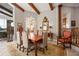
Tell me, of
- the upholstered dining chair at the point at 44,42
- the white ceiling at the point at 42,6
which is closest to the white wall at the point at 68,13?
the white ceiling at the point at 42,6

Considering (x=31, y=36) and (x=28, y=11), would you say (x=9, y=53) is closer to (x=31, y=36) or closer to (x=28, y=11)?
(x=31, y=36)

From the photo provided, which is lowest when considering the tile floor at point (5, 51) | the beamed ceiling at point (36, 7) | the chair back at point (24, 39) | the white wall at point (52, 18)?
the tile floor at point (5, 51)

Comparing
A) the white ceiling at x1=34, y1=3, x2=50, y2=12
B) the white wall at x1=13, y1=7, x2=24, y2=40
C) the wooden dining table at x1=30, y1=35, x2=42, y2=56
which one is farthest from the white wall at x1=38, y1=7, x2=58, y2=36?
the white wall at x1=13, y1=7, x2=24, y2=40

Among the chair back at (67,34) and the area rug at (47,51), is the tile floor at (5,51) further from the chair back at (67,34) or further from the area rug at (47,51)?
the chair back at (67,34)

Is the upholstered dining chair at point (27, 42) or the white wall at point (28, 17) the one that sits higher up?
the white wall at point (28, 17)

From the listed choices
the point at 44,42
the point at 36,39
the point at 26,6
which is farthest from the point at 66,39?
the point at 26,6

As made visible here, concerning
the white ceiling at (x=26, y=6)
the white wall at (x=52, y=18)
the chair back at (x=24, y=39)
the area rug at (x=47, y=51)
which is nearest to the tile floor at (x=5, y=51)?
the area rug at (x=47, y=51)

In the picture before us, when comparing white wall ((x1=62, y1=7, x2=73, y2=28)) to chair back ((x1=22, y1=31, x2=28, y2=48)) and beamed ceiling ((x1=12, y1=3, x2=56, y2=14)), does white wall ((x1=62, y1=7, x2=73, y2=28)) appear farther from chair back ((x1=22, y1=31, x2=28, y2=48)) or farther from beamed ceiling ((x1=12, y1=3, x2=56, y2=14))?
chair back ((x1=22, y1=31, x2=28, y2=48))

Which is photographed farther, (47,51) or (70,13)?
(47,51)

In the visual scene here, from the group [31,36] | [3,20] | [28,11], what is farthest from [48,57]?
[3,20]

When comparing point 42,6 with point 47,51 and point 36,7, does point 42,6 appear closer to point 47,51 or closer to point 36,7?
point 36,7

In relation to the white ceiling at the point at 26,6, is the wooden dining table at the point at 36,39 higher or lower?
lower

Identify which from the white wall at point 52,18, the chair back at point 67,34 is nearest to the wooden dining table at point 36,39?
the white wall at point 52,18

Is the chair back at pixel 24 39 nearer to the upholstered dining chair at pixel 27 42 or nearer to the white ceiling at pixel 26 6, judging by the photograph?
the upholstered dining chair at pixel 27 42
